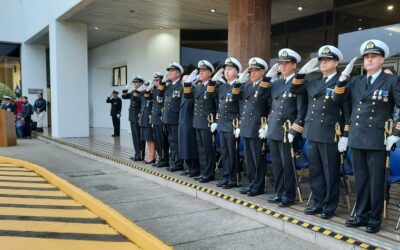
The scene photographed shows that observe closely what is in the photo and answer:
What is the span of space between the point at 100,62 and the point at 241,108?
13162 mm

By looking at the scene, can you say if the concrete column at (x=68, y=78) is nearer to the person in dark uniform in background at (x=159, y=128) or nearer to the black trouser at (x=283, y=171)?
the person in dark uniform in background at (x=159, y=128)

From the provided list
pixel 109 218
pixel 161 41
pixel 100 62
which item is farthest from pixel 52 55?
pixel 109 218

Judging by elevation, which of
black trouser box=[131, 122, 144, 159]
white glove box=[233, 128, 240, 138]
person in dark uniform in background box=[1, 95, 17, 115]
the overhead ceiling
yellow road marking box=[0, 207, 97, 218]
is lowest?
yellow road marking box=[0, 207, 97, 218]

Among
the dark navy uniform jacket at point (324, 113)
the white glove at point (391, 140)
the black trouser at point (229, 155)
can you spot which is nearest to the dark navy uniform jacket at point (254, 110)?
the black trouser at point (229, 155)

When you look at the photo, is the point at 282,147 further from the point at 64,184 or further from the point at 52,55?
the point at 52,55

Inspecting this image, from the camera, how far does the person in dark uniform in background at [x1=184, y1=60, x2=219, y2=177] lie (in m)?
5.62

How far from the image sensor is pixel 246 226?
4180 millimetres

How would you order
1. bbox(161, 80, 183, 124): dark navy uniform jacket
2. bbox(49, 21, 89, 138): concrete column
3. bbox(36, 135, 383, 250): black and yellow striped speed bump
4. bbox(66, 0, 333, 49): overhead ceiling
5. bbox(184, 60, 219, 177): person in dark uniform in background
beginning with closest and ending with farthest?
1. bbox(36, 135, 383, 250): black and yellow striped speed bump
2. bbox(184, 60, 219, 177): person in dark uniform in background
3. bbox(161, 80, 183, 124): dark navy uniform jacket
4. bbox(66, 0, 333, 49): overhead ceiling
5. bbox(49, 21, 89, 138): concrete column

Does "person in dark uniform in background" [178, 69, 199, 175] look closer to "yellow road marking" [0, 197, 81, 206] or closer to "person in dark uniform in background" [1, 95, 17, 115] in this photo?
"yellow road marking" [0, 197, 81, 206]

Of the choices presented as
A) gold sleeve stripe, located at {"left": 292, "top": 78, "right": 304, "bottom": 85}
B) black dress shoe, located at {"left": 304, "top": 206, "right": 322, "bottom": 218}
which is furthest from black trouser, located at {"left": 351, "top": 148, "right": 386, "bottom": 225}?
gold sleeve stripe, located at {"left": 292, "top": 78, "right": 304, "bottom": 85}

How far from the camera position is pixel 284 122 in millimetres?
4293

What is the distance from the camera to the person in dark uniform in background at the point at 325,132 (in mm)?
3848

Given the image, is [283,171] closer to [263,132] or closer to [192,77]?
[263,132]

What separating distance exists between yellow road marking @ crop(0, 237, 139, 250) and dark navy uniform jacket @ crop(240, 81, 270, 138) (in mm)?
1941
